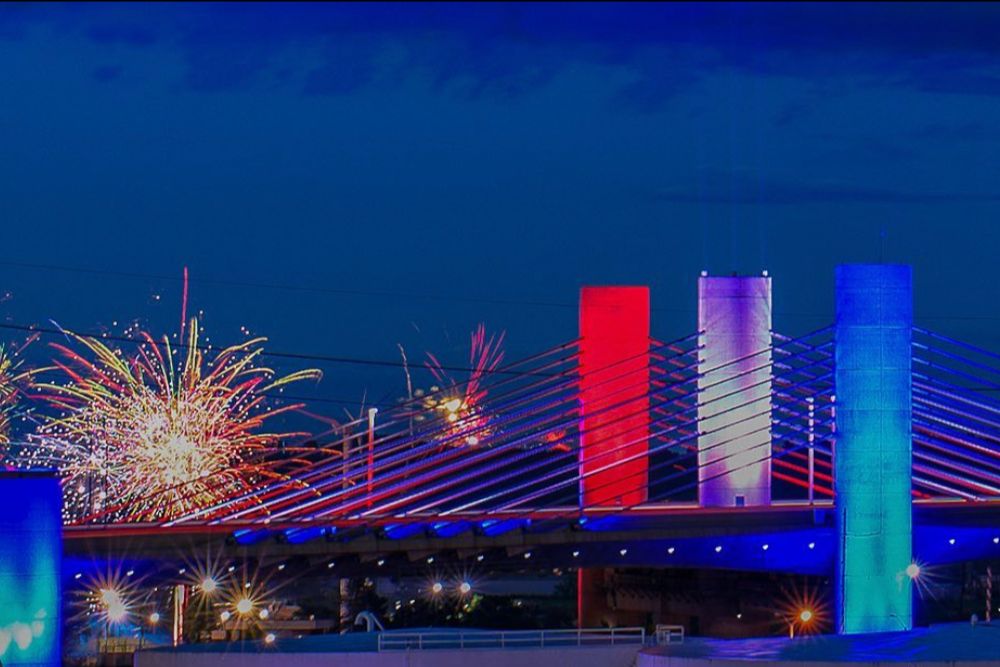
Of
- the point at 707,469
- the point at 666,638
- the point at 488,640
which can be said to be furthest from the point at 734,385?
the point at 488,640

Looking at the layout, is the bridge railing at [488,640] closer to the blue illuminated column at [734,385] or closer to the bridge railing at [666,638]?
the bridge railing at [666,638]

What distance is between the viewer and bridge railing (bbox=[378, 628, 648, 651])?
32.9 metres

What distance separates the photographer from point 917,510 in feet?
181

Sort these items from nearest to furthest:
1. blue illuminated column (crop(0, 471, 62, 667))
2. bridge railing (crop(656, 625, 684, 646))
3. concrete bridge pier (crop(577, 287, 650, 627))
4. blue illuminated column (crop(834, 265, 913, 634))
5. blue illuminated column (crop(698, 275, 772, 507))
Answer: bridge railing (crop(656, 625, 684, 646)) → blue illuminated column (crop(0, 471, 62, 667)) → blue illuminated column (crop(834, 265, 913, 634)) → blue illuminated column (crop(698, 275, 772, 507)) → concrete bridge pier (crop(577, 287, 650, 627))

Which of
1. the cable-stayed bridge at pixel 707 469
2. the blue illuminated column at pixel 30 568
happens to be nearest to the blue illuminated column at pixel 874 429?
the cable-stayed bridge at pixel 707 469

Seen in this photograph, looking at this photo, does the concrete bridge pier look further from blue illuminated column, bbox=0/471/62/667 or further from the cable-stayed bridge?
blue illuminated column, bbox=0/471/62/667

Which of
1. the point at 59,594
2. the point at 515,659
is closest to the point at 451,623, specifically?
the point at 59,594

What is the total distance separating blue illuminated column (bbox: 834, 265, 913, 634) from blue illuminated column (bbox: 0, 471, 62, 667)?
18.1 m

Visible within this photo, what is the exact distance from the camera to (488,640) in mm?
33906

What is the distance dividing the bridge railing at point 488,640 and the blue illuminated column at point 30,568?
24.1 feet

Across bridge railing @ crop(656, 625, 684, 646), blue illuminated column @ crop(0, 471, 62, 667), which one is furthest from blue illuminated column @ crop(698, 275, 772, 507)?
bridge railing @ crop(656, 625, 684, 646)

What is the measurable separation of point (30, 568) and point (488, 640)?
968 cm

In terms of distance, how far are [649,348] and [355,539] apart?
12.3m

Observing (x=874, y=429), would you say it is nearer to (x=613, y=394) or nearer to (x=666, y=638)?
(x=613, y=394)
